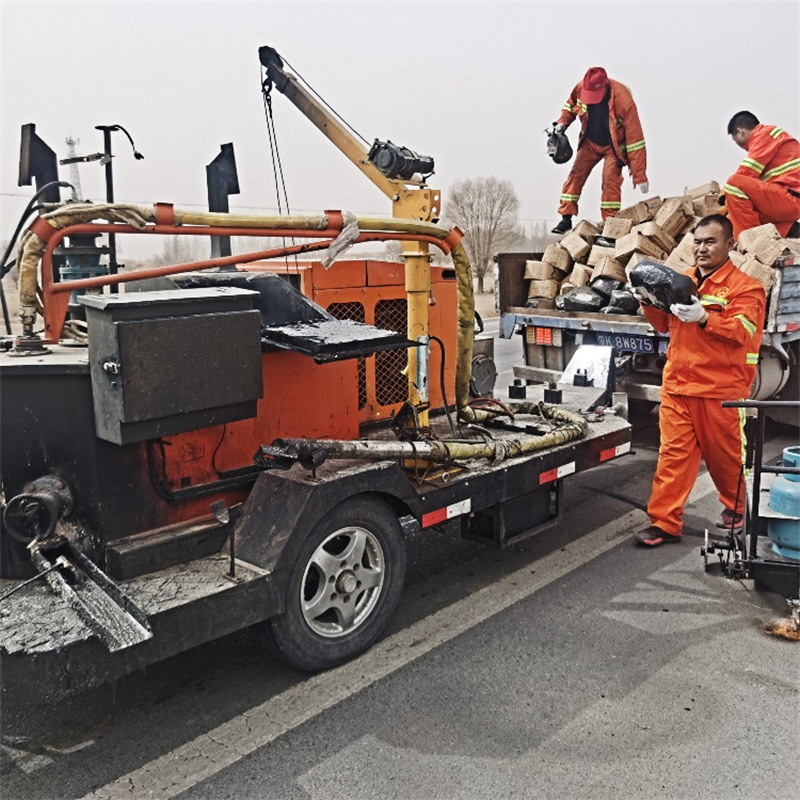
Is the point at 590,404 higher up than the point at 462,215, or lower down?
lower down

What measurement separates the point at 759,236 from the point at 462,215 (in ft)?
76.2

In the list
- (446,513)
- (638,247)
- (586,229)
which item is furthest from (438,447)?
(586,229)

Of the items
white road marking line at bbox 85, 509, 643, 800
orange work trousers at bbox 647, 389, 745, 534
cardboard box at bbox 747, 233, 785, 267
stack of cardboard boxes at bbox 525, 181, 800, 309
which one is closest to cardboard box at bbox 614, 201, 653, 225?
stack of cardboard boxes at bbox 525, 181, 800, 309

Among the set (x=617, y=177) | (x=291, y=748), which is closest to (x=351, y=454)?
(x=291, y=748)

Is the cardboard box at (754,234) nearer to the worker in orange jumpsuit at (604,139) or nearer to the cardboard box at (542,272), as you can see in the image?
the cardboard box at (542,272)

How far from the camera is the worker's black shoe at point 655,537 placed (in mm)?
4891

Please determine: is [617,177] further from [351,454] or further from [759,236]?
[351,454]

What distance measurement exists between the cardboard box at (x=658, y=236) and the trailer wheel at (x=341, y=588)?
5145 millimetres

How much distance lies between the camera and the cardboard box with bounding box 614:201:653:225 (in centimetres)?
830

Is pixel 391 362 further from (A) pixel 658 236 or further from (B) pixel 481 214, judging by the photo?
(B) pixel 481 214

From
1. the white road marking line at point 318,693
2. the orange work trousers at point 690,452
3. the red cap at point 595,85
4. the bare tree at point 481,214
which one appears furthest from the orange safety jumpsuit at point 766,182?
the bare tree at point 481,214

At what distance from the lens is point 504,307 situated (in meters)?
8.05

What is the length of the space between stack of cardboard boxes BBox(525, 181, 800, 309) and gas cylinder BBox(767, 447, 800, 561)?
3.49 metres

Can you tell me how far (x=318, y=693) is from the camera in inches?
129
